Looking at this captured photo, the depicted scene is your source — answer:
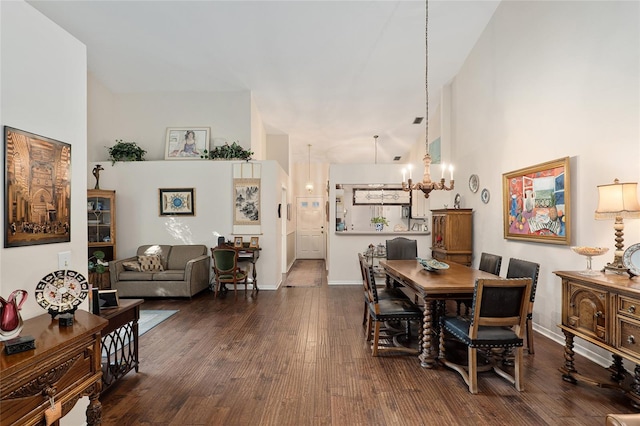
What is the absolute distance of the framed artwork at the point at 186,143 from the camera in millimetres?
7012

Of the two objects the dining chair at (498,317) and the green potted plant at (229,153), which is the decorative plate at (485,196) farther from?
the green potted plant at (229,153)

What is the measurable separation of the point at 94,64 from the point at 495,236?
762cm

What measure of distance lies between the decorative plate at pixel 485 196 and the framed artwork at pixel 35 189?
5.31 meters

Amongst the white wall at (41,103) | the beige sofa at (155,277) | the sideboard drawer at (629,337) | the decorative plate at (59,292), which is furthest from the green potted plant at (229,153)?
the sideboard drawer at (629,337)

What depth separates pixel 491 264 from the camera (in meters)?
4.06

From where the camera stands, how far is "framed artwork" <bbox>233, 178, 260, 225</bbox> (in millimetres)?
6488

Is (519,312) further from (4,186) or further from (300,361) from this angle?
(4,186)

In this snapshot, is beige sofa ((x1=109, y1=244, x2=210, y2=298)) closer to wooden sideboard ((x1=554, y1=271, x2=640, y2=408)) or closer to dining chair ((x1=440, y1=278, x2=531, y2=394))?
dining chair ((x1=440, y1=278, x2=531, y2=394))

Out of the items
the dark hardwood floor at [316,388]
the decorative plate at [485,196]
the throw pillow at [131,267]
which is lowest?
the dark hardwood floor at [316,388]

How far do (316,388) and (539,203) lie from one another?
3371mm

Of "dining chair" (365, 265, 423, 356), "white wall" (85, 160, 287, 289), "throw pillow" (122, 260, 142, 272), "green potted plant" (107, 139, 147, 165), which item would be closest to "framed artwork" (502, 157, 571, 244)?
"dining chair" (365, 265, 423, 356)

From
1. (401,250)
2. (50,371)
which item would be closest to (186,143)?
(401,250)

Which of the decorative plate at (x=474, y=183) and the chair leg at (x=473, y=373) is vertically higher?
the decorative plate at (x=474, y=183)

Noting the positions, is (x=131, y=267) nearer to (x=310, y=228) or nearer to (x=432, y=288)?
(x=432, y=288)
